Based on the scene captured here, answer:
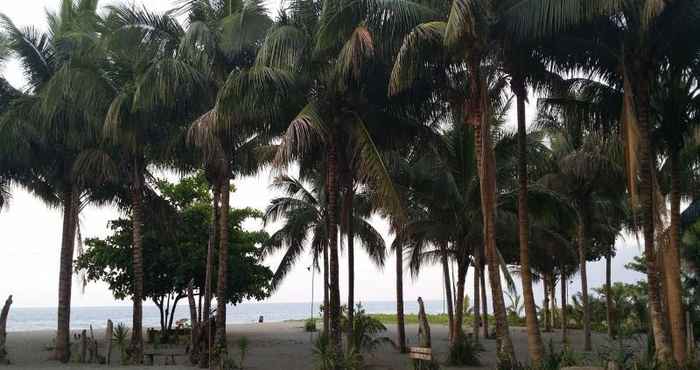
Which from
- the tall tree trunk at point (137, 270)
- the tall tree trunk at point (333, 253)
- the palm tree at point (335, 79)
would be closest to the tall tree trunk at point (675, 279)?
the palm tree at point (335, 79)

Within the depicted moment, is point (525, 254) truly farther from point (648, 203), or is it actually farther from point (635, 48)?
point (635, 48)

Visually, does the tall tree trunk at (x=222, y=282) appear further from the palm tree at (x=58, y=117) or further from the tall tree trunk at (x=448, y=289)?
Result: the tall tree trunk at (x=448, y=289)

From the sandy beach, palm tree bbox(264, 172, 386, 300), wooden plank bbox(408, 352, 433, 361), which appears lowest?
the sandy beach

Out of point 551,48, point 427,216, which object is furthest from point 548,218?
point 551,48

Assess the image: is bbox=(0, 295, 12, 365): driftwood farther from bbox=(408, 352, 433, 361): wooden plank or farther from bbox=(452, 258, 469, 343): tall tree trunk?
bbox=(452, 258, 469, 343): tall tree trunk

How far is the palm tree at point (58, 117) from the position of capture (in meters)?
21.0

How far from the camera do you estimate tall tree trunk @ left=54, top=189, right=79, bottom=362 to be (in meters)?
22.0

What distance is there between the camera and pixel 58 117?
2147 centimetres

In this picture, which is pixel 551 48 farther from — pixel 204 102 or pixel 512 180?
pixel 204 102

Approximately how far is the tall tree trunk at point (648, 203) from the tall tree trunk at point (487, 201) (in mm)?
2814

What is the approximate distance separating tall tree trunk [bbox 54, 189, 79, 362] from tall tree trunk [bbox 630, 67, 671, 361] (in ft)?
52.8

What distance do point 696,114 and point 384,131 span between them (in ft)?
24.3

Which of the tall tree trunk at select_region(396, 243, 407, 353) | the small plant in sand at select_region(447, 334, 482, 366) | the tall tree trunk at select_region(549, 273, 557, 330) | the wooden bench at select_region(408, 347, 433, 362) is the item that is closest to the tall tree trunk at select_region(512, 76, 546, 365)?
the wooden bench at select_region(408, 347, 433, 362)

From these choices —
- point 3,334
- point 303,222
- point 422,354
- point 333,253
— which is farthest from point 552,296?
point 3,334
